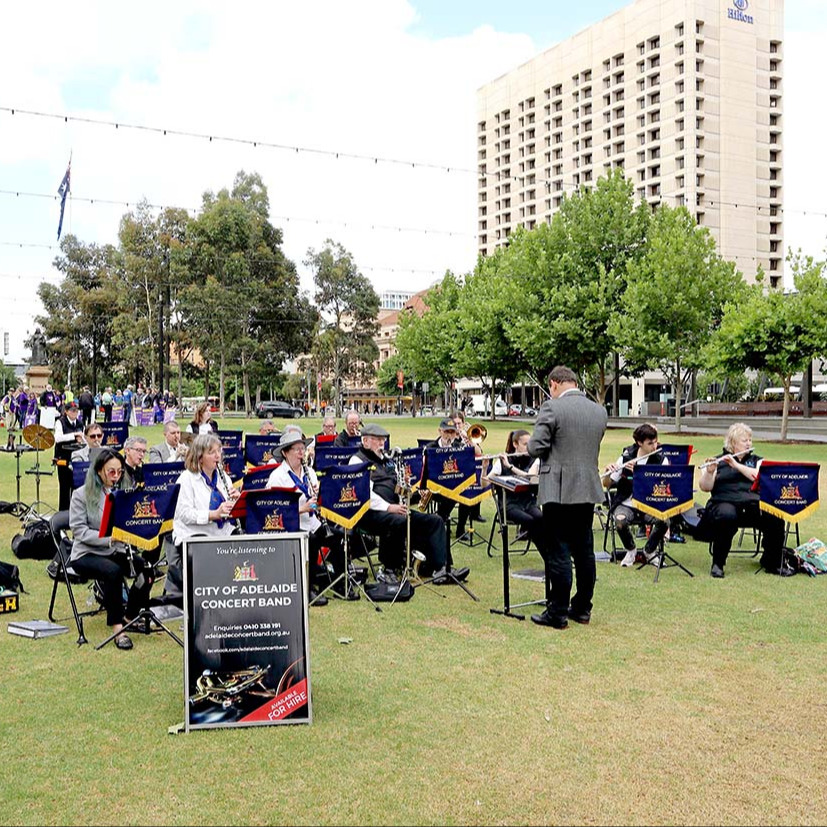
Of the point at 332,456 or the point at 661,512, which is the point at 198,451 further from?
the point at 661,512

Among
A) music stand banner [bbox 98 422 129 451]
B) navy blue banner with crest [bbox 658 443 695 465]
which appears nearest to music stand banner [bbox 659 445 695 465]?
navy blue banner with crest [bbox 658 443 695 465]

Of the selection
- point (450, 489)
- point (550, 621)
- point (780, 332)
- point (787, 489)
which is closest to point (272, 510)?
point (550, 621)

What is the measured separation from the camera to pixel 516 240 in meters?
46.2

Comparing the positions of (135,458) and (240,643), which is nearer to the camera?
(240,643)

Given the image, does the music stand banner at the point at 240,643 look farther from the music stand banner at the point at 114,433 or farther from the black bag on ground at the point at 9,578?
the music stand banner at the point at 114,433

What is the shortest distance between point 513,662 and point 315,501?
102 inches

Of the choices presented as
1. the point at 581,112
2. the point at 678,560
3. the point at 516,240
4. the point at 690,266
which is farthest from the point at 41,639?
the point at 581,112

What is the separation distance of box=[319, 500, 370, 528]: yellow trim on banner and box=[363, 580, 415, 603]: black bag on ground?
1.97ft

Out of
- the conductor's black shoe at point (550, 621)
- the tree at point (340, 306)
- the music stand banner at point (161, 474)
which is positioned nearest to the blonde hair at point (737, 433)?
the conductor's black shoe at point (550, 621)

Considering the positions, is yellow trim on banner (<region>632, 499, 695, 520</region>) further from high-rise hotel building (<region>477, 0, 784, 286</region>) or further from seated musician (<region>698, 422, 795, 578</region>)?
high-rise hotel building (<region>477, 0, 784, 286</region>)

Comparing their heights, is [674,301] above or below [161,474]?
above

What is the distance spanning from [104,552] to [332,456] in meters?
4.25

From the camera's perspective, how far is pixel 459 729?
14.8ft

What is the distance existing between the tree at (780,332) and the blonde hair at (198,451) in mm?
24652
